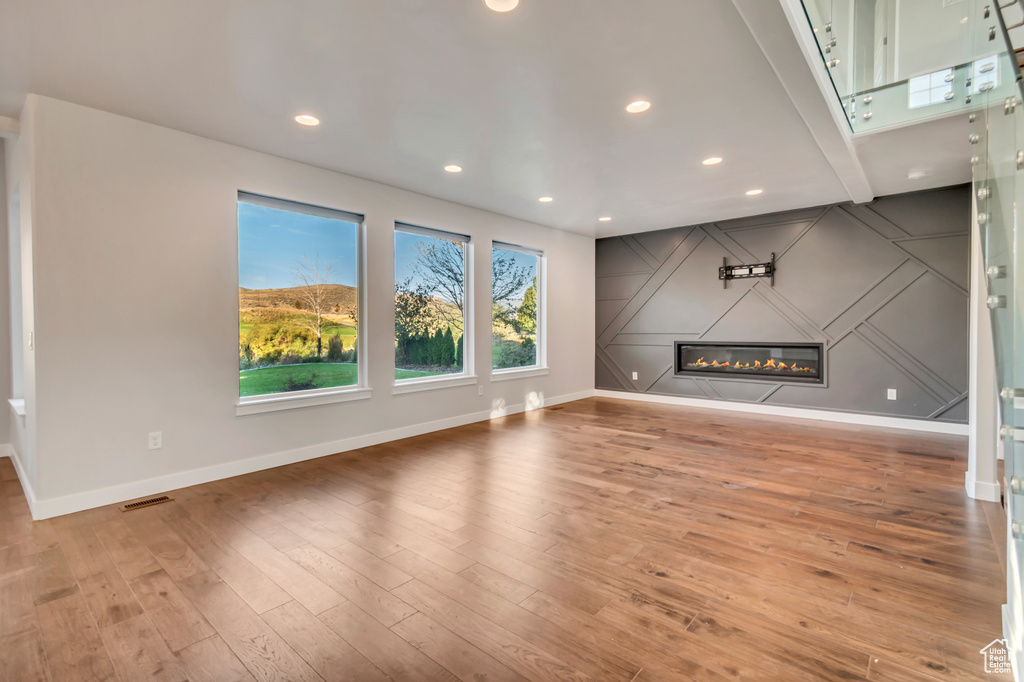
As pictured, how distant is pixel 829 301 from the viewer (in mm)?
5641

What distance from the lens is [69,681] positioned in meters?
1.50

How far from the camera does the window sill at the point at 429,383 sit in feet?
15.8

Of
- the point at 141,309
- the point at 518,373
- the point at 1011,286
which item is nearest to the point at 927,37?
the point at 1011,286

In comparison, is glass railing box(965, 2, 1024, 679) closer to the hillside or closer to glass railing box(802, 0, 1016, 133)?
glass railing box(802, 0, 1016, 133)

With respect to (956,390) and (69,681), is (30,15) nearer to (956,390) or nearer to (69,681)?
(69,681)

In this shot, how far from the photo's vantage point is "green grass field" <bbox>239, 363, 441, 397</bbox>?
12.6 ft

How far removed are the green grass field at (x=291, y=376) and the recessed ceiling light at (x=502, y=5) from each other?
3208 mm

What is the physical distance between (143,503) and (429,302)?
3.04m

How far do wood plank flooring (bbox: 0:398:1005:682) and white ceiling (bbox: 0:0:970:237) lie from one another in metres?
2.55

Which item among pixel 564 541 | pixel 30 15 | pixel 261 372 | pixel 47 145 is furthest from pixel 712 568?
pixel 47 145

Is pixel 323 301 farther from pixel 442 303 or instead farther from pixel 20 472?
pixel 20 472

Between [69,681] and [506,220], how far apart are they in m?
5.43

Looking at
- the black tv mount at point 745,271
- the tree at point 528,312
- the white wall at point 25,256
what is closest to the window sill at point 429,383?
the tree at point 528,312

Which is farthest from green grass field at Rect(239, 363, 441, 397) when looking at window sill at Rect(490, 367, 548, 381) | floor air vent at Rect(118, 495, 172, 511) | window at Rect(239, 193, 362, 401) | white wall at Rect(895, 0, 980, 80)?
white wall at Rect(895, 0, 980, 80)
